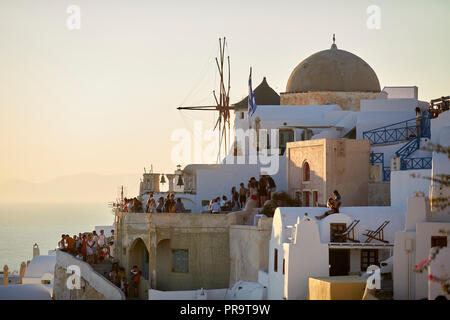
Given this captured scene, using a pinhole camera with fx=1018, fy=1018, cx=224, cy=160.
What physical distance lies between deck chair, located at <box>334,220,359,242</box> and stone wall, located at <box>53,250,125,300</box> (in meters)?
8.69

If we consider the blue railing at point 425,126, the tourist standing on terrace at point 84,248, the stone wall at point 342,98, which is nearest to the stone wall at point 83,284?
the tourist standing on terrace at point 84,248

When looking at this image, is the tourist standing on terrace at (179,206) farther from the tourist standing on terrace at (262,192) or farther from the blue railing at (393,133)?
the blue railing at (393,133)

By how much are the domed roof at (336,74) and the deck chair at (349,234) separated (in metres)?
16.9

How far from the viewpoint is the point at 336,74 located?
49594 mm

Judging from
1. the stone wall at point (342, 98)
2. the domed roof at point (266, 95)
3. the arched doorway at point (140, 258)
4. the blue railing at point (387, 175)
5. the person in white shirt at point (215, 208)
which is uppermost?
the domed roof at point (266, 95)

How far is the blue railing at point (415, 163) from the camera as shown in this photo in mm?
36719

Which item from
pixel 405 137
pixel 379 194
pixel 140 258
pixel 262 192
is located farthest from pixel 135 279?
pixel 405 137

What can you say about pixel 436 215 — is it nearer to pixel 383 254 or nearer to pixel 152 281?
pixel 383 254

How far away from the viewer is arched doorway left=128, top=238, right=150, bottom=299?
39906mm

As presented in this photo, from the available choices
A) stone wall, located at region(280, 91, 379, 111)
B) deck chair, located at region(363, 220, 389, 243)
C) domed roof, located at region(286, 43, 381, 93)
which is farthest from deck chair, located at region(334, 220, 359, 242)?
domed roof, located at region(286, 43, 381, 93)

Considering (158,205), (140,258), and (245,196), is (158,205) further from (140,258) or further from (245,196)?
(245,196)

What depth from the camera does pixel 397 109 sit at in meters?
43.1

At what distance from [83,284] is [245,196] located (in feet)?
23.7
